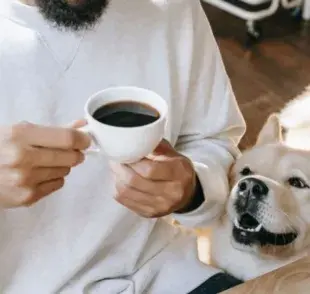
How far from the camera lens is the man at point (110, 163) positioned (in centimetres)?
95

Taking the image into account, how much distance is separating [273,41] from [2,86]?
203cm

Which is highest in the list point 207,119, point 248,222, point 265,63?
point 207,119

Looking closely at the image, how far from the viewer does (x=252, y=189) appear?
1214 mm

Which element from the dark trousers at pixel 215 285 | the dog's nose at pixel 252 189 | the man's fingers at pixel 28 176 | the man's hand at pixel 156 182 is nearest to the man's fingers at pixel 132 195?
the man's hand at pixel 156 182

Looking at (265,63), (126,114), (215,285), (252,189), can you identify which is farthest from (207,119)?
(265,63)

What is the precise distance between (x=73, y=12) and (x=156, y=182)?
0.28m

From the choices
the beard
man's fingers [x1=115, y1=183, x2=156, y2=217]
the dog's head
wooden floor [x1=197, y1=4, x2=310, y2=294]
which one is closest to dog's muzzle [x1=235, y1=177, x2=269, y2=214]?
the dog's head

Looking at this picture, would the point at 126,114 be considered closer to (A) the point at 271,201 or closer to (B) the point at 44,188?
(B) the point at 44,188

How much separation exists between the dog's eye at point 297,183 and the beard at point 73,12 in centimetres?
51

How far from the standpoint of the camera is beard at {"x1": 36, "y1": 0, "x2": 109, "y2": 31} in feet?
3.13

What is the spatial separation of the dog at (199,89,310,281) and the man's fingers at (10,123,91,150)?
517 millimetres

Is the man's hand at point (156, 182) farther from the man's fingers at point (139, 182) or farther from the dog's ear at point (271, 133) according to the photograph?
the dog's ear at point (271, 133)

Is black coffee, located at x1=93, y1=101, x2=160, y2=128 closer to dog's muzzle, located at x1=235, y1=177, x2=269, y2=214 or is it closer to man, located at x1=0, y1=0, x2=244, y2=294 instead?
man, located at x1=0, y1=0, x2=244, y2=294

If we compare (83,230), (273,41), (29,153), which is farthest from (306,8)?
(29,153)
